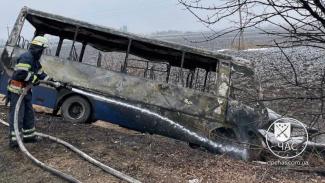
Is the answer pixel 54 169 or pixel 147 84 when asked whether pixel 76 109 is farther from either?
pixel 54 169

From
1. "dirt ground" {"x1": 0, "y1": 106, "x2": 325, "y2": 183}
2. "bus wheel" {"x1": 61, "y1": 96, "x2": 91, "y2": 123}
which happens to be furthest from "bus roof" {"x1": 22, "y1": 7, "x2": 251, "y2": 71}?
"dirt ground" {"x1": 0, "y1": 106, "x2": 325, "y2": 183}

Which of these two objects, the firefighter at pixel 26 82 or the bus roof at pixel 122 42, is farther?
the bus roof at pixel 122 42

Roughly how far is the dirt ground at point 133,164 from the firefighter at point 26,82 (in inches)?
10.9

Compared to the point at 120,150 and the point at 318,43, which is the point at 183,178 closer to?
the point at 120,150

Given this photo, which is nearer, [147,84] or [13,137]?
[13,137]

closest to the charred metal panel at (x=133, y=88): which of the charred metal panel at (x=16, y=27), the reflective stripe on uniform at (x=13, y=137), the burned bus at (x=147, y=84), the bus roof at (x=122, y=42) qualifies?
the burned bus at (x=147, y=84)

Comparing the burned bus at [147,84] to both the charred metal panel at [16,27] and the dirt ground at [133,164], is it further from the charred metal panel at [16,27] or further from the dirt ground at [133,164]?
the dirt ground at [133,164]

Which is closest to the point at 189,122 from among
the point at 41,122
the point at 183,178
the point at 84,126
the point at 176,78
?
the point at 176,78

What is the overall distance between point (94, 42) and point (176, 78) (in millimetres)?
2256

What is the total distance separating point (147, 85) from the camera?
1134cm

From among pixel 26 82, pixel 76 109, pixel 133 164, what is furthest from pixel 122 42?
pixel 133 164

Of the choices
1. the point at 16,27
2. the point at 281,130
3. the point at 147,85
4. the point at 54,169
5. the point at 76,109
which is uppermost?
the point at 16,27

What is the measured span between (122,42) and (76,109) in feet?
6.25

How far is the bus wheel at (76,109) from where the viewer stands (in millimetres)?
11539
